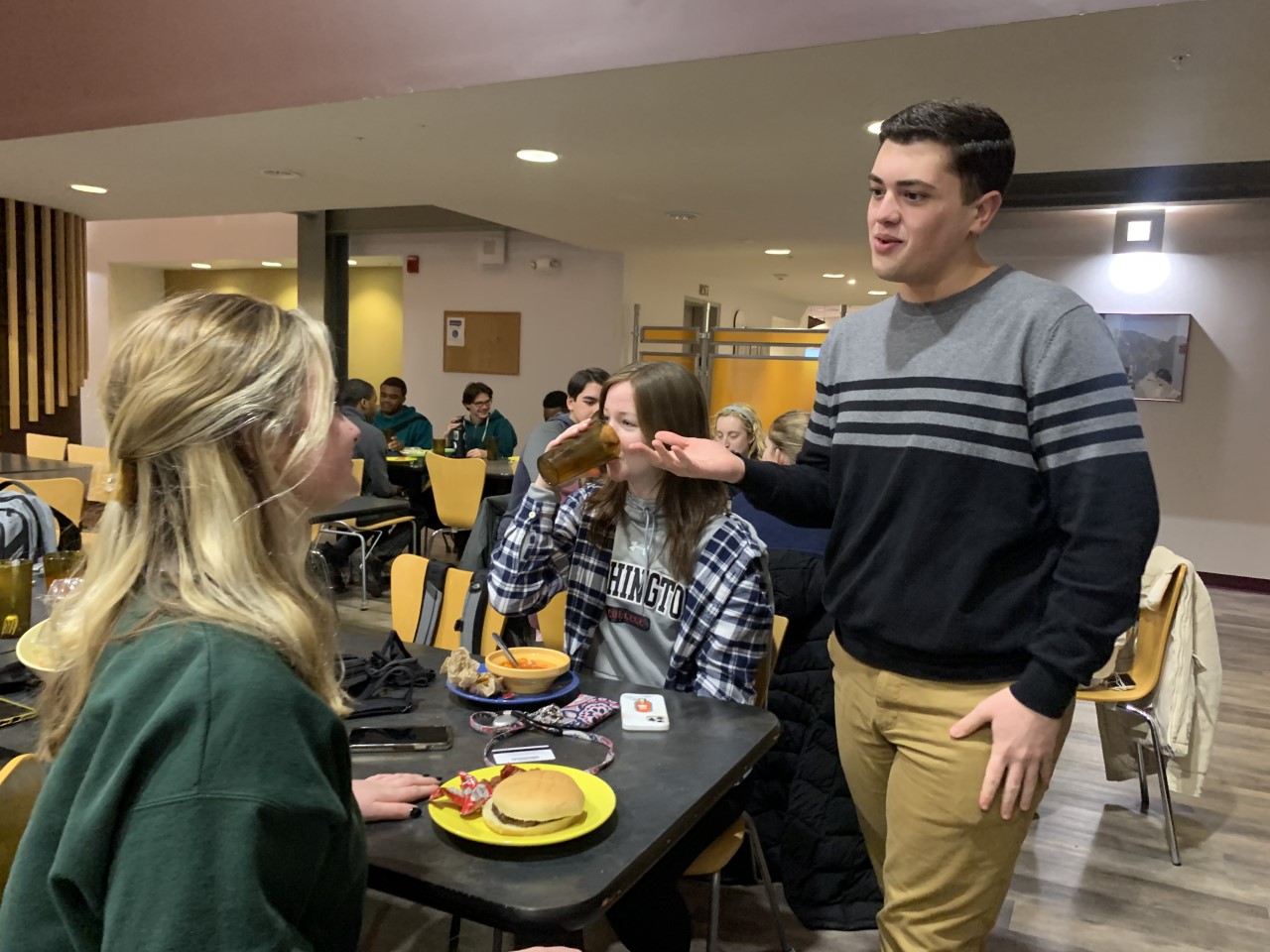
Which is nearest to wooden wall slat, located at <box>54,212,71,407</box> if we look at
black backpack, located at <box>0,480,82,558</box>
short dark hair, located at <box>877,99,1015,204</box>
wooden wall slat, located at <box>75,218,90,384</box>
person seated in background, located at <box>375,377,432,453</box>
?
wooden wall slat, located at <box>75,218,90,384</box>

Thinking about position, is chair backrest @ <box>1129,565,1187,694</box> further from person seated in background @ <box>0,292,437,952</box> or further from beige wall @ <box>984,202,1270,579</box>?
beige wall @ <box>984,202,1270,579</box>

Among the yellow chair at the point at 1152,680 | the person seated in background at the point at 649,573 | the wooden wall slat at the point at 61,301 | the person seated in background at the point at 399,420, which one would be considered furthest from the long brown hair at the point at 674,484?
the wooden wall slat at the point at 61,301

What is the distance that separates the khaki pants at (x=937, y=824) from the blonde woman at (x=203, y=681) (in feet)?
2.53

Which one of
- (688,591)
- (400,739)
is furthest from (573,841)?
(688,591)

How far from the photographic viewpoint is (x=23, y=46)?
4219 millimetres

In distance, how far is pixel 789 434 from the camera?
3396mm

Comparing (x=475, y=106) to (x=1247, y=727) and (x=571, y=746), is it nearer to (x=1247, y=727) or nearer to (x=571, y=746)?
(x=571, y=746)

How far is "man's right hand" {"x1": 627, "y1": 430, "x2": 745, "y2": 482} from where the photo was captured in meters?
1.44

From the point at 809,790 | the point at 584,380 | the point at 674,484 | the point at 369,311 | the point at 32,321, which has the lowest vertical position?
Result: the point at 809,790

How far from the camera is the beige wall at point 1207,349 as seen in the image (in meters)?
5.96

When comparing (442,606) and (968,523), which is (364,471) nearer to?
(442,606)

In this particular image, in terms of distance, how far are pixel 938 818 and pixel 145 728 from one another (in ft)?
3.28

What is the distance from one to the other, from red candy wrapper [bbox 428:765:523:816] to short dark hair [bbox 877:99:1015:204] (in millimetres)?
994

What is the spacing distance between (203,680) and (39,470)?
4.53 metres
